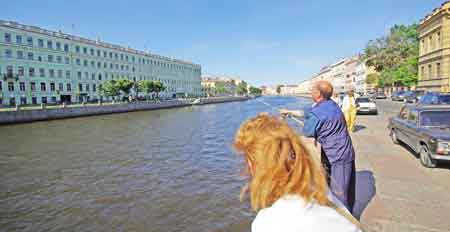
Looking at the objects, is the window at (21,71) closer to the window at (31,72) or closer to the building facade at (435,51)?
the window at (31,72)

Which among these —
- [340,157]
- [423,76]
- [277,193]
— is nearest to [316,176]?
[277,193]

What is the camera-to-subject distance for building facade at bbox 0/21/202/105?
5212cm

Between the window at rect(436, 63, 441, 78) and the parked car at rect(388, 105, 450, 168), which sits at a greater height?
the window at rect(436, 63, 441, 78)

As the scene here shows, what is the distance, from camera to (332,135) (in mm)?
3463

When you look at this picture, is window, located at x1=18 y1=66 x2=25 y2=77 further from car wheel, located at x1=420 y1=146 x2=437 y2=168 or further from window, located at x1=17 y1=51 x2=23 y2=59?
car wheel, located at x1=420 y1=146 x2=437 y2=168

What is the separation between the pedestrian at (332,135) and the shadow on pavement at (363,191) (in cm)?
98

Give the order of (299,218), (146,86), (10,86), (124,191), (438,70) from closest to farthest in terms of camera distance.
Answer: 1. (299,218)
2. (124,191)
3. (438,70)
4. (10,86)
5. (146,86)

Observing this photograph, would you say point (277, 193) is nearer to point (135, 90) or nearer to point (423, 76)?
point (423, 76)

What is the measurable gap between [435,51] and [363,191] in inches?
1864

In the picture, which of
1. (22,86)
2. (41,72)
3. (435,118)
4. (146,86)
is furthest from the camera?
(146,86)

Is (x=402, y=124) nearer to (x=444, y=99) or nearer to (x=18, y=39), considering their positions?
(x=444, y=99)

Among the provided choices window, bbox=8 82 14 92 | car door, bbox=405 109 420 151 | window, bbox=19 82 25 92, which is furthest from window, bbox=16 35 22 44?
car door, bbox=405 109 420 151

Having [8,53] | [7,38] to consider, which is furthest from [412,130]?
[7,38]

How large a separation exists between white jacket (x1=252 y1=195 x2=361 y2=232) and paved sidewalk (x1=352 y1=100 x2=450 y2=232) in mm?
3148
